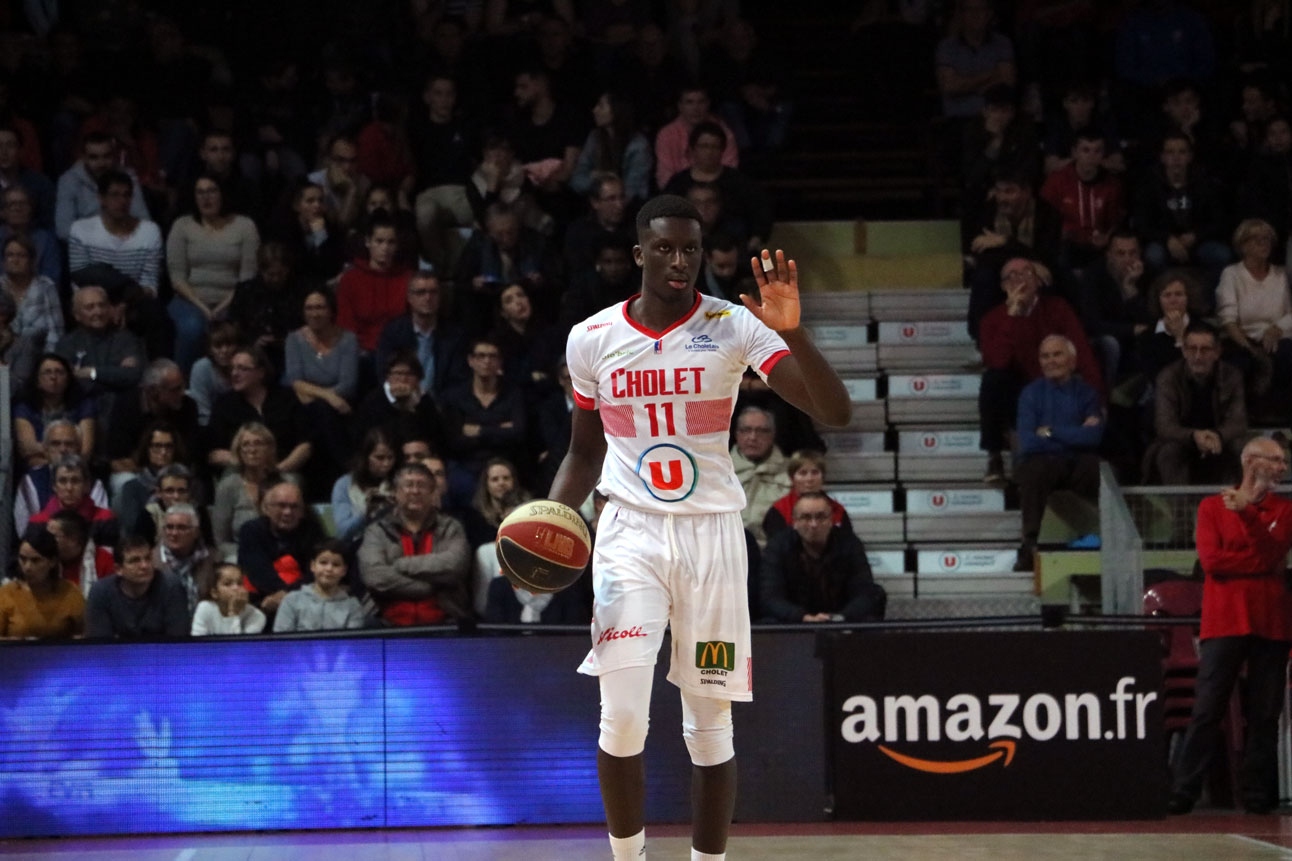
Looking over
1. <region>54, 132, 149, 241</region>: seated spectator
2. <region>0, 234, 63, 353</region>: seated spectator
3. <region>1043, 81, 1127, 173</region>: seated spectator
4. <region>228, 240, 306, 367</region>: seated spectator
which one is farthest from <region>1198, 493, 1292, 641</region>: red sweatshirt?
<region>54, 132, 149, 241</region>: seated spectator

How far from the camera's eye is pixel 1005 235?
14.0m

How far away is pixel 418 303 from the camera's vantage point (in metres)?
12.8

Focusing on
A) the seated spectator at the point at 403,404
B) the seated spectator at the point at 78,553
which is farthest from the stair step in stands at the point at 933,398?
the seated spectator at the point at 78,553

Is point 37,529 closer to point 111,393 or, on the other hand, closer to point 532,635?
point 111,393

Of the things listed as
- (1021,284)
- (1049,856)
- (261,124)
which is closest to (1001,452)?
(1021,284)

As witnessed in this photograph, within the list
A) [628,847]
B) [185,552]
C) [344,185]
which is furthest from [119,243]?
[628,847]

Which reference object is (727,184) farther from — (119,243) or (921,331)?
(119,243)

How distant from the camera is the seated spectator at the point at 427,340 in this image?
41.5ft

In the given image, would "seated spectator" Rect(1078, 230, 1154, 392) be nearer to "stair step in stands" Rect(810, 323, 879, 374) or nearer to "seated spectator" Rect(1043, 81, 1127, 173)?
"seated spectator" Rect(1043, 81, 1127, 173)

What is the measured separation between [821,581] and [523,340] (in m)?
3.28

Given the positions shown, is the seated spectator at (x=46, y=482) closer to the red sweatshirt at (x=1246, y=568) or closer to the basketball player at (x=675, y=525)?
the basketball player at (x=675, y=525)

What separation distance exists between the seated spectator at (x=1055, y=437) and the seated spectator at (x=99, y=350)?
6.02 m

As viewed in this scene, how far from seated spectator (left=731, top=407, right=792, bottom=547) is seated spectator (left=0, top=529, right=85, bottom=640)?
4.15 m

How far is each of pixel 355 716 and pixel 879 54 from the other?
384 inches
